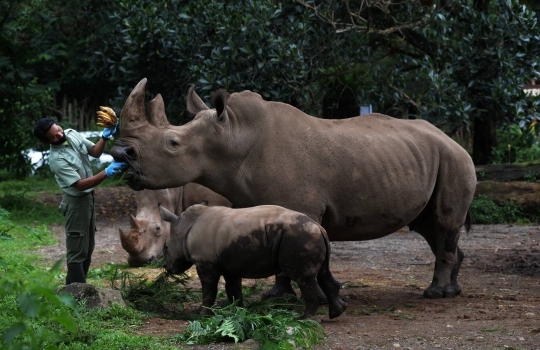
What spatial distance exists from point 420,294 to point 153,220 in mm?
3311

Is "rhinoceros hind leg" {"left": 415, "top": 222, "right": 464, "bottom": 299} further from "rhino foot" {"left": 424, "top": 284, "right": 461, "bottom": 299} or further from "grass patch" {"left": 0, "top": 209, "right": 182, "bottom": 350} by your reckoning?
"grass patch" {"left": 0, "top": 209, "right": 182, "bottom": 350}

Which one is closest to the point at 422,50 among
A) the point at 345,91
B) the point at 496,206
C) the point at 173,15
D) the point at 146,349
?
the point at 345,91

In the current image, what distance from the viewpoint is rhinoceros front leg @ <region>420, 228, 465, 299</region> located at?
7.91 metres

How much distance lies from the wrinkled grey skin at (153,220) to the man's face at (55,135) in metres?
2.19

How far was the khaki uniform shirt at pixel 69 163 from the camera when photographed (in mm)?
7055

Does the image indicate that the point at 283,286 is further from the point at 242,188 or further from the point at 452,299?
the point at 452,299

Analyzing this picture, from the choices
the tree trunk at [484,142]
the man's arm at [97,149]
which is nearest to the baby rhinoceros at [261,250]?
the man's arm at [97,149]

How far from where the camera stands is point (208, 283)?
253 inches

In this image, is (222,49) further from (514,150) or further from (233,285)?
(514,150)

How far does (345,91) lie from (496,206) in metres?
3.10

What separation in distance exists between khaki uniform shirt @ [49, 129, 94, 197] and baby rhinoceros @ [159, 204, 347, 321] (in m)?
1.13

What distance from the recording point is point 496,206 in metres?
13.6

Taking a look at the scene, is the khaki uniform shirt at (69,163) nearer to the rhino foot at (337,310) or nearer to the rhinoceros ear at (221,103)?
the rhinoceros ear at (221,103)

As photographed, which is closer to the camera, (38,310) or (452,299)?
(38,310)
